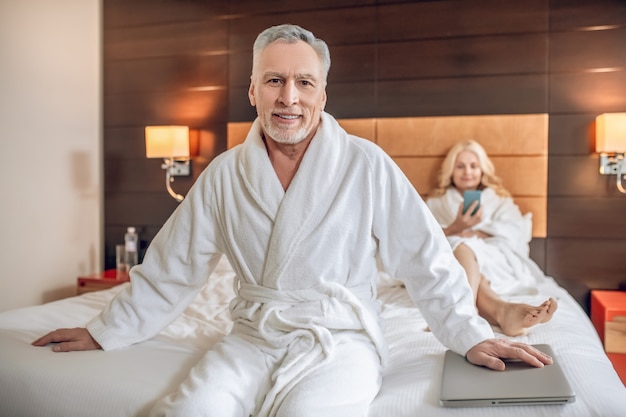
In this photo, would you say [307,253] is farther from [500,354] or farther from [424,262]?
[500,354]

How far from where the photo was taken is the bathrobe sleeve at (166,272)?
1.53 meters

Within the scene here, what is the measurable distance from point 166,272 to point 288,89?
1.87 ft

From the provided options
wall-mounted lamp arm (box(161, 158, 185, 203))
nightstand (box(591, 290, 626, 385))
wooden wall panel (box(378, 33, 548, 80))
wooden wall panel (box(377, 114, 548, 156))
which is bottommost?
nightstand (box(591, 290, 626, 385))

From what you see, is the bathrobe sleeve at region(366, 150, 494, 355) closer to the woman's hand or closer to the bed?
the bed

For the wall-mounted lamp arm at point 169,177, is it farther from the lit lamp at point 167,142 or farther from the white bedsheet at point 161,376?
the white bedsheet at point 161,376

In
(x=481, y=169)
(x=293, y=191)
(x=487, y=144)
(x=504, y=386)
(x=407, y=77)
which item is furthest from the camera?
(x=407, y=77)

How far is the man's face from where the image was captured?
1436mm

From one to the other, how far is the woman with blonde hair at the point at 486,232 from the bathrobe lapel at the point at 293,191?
2.76 feet

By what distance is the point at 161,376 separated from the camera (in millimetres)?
1367

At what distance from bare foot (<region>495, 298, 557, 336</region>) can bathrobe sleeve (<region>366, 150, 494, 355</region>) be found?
0.46 metres

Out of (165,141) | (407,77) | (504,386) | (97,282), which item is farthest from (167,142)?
(504,386)

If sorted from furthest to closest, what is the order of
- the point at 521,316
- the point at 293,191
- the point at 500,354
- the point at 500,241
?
the point at 500,241, the point at 521,316, the point at 293,191, the point at 500,354

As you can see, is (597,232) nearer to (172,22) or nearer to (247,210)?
(247,210)

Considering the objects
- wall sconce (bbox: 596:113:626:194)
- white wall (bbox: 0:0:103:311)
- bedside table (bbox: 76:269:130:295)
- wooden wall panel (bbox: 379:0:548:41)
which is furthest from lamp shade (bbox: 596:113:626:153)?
white wall (bbox: 0:0:103:311)
